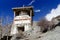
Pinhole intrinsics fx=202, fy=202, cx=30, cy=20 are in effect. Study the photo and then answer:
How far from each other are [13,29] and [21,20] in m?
2.20

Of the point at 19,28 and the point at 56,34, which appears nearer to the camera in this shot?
the point at 56,34

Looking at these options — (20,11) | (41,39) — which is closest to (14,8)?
(20,11)

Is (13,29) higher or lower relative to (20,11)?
lower

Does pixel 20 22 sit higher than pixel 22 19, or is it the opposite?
pixel 22 19

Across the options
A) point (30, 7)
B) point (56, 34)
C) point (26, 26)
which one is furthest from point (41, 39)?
point (30, 7)

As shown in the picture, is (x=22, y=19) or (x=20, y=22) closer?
(x=20, y=22)

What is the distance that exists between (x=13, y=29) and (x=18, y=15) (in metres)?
4.34

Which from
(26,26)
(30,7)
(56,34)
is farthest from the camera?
(30,7)

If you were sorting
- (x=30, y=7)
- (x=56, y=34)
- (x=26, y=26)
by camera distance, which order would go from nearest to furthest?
(x=56, y=34) → (x=26, y=26) → (x=30, y=7)

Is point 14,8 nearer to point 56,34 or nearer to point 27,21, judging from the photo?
point 27,21

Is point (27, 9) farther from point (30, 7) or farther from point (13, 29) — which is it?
point (13, 29)

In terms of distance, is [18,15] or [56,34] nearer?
[56,34]

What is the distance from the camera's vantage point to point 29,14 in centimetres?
3800

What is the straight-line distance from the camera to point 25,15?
120ft
